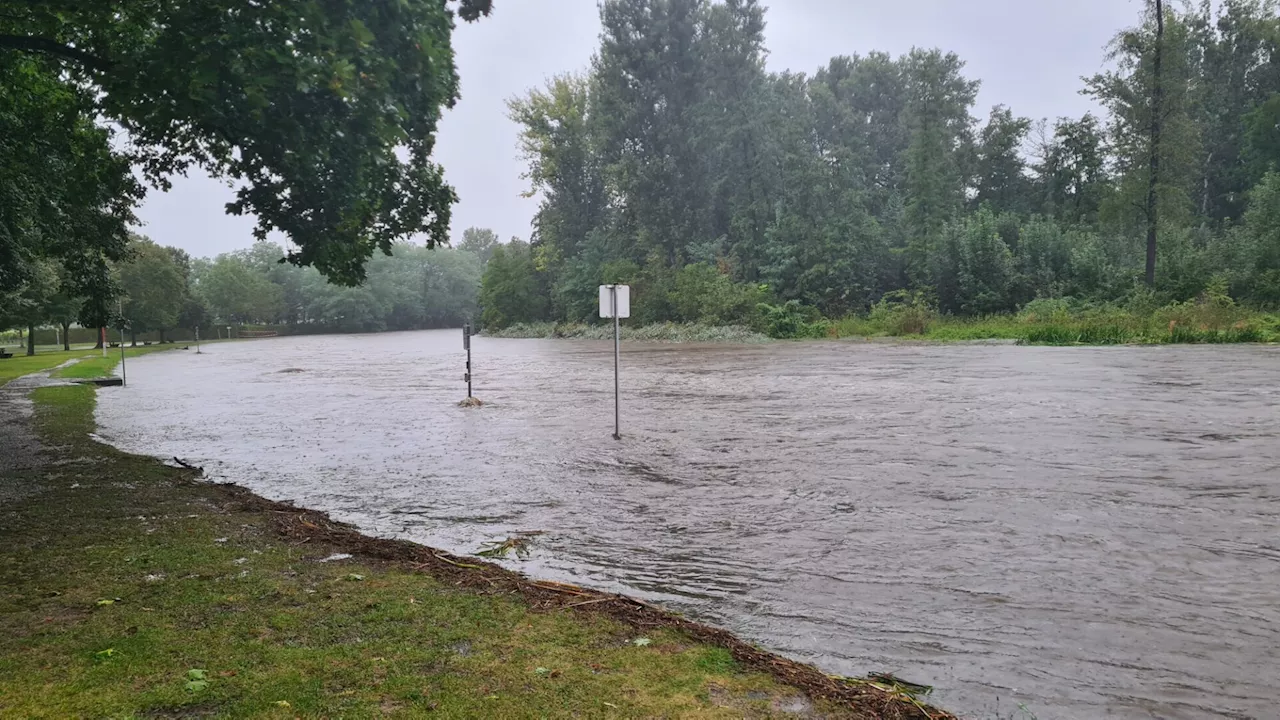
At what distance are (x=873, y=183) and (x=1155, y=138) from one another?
37.0 metres

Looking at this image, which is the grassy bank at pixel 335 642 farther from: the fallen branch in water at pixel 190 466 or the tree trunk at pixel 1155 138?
the tree trunk at pixel 1155 138

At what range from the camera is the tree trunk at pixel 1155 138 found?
39.2 metres

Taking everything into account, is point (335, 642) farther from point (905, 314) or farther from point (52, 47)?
point (905, 314)

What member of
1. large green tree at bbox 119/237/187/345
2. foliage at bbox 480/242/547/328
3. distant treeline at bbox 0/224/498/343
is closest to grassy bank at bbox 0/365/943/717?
distant treeline at bbox 0/224/498/343

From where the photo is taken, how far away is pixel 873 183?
76.6 metres

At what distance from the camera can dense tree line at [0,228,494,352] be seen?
64625mm

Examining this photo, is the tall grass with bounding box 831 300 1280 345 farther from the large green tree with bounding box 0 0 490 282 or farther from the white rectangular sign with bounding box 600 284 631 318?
the large green tree with bounding box 0 0 490 282

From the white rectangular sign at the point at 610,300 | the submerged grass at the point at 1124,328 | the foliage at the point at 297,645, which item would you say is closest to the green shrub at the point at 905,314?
the submerged grass at the point at 1124,328

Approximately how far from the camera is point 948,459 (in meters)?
10.8

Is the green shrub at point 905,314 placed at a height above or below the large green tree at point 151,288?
below

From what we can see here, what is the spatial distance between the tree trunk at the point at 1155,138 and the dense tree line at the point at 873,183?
13 cm

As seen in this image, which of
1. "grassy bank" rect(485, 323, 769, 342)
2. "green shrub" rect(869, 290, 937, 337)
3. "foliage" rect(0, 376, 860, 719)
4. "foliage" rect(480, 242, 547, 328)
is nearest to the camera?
"foliage" rect(0, 376, 860, 719)

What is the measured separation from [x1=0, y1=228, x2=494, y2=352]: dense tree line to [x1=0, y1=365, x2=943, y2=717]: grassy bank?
38.9 metres

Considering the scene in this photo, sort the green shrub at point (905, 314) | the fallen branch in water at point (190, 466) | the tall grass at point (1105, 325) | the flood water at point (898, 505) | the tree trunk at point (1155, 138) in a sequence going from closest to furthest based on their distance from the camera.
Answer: the flood water at point (898, 505) → the fallen branch in water at point (190, 466) → the tall grass at point (1105, 325) → the tree trunk at point (1155, 138) → the green shrub at point (905, 314)
